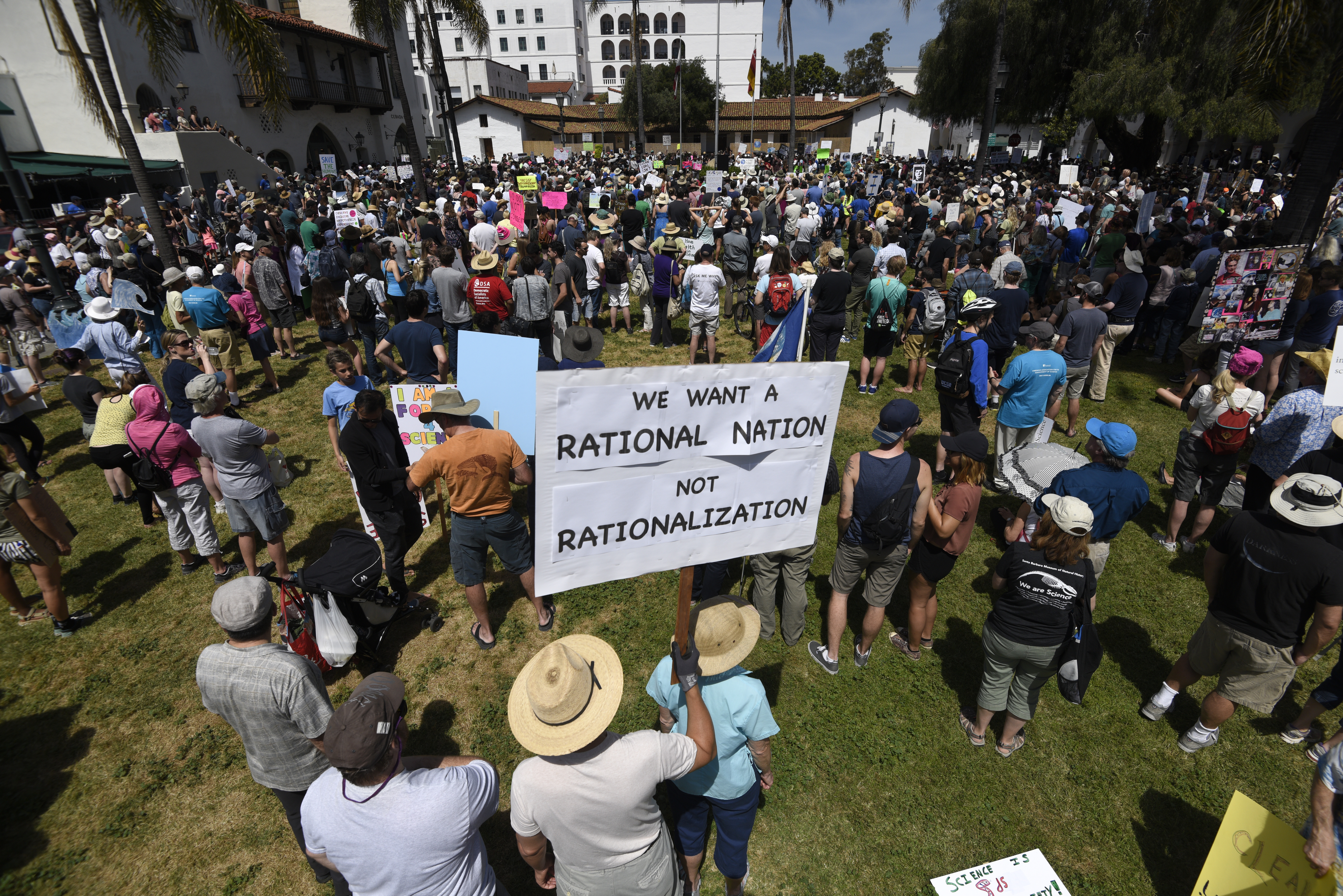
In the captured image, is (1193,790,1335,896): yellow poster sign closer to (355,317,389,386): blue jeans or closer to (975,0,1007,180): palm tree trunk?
(355,317,389,386): blue jeans

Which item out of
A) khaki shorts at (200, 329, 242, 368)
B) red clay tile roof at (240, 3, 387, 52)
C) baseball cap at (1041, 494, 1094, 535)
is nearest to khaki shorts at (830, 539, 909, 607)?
baseball cap at (1041, 494, 1094, 535)

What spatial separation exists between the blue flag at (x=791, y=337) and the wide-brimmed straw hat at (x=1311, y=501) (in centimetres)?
271

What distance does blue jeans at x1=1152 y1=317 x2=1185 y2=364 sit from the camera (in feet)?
32.3

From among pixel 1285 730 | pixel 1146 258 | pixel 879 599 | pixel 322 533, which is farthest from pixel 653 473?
pixel 1146 258

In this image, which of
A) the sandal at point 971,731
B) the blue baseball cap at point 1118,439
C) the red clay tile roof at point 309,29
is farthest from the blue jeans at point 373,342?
the red clay tile roof at point 309,29

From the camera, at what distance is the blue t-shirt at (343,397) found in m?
5.46

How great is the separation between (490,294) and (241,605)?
5790 millimetres

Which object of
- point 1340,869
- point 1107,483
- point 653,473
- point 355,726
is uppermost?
point 653,473

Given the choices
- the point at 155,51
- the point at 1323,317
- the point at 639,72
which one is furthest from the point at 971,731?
the point at 639,72

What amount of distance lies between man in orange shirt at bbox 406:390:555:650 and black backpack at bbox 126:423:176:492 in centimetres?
219

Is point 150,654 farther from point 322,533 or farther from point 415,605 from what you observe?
point 415,605

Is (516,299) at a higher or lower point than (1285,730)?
higher

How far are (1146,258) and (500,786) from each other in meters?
12.9

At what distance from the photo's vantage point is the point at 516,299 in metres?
7.97
